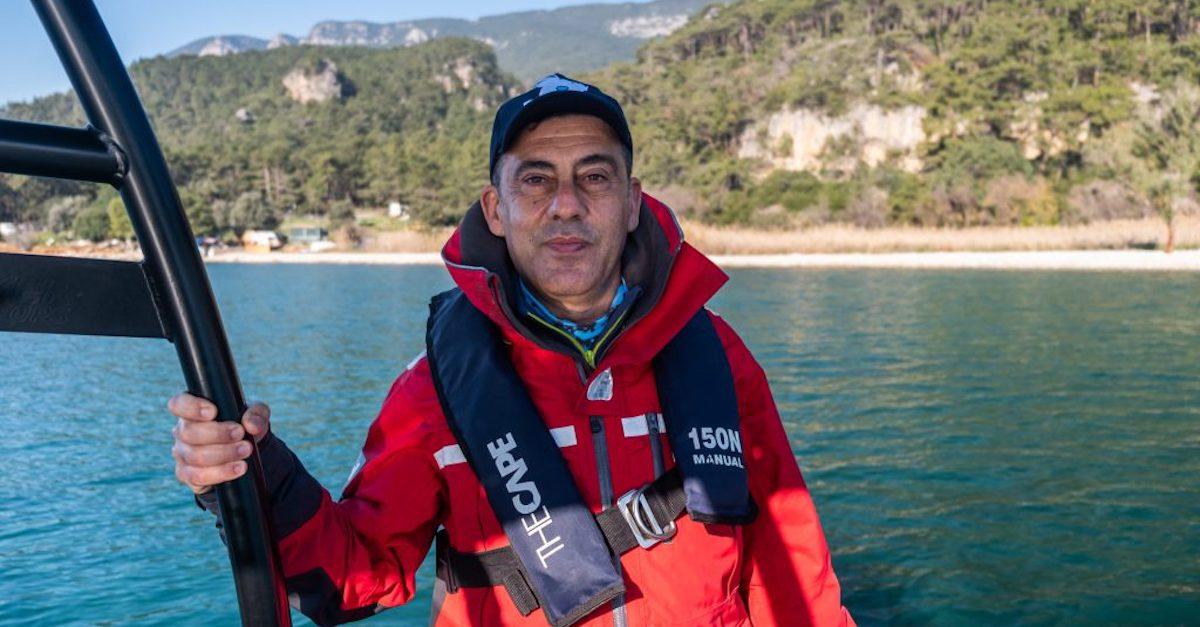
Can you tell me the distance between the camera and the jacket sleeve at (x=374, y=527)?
5.78ft

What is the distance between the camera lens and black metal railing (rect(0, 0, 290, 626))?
1.12 meters

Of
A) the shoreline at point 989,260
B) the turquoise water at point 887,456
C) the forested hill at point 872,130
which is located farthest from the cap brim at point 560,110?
the forested hill at point 872,130

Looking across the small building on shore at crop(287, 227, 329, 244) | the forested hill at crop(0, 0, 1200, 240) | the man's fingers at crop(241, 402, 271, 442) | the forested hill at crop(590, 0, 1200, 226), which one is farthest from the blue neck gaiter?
the small building on shore at crop(287, 227, 329, 244)

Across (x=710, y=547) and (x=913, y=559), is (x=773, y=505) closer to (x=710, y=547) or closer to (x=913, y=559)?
(x=710, y=547)

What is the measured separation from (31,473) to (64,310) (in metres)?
9.87

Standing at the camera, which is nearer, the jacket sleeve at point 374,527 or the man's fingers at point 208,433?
the man's fingers at point 208,433

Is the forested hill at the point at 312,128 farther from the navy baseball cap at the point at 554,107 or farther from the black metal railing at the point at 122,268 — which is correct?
the navy baseball cap at the point at 554,107

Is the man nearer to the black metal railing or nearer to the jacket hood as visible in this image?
the jacket hood

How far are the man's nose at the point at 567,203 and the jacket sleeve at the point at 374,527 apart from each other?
47cm

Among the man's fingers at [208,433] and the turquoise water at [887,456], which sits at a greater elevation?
the man's fingers at [208,433]

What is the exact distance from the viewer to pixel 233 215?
233ft

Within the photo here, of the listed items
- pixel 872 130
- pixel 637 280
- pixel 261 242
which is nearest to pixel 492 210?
pixel 637 280

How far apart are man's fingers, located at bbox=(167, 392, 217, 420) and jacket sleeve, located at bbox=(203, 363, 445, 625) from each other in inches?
16.6

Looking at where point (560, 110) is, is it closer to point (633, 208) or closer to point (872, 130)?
point (633, 208)
